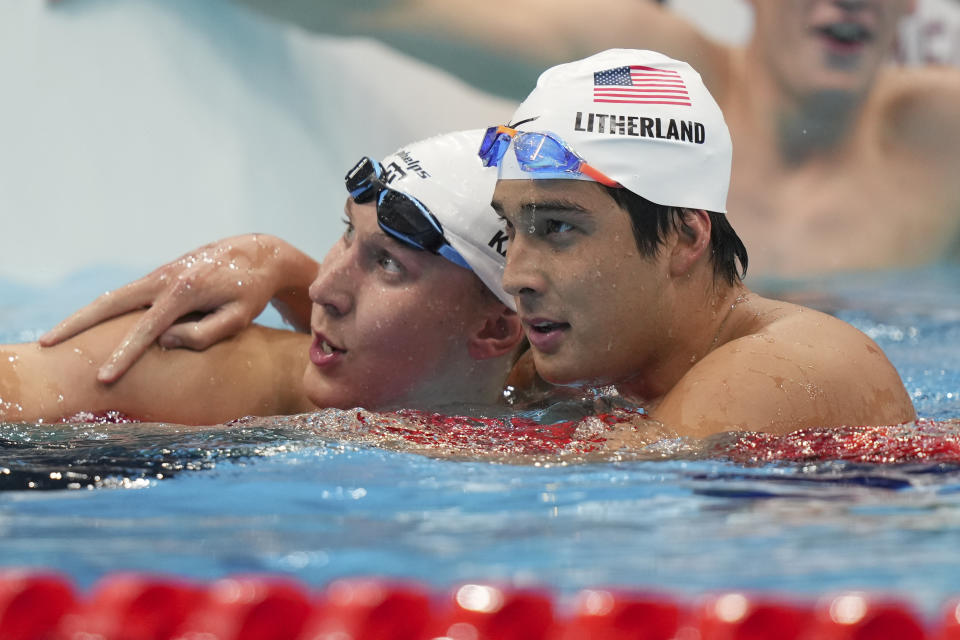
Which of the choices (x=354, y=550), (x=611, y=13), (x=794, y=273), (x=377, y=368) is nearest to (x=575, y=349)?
(x=377, y=368)

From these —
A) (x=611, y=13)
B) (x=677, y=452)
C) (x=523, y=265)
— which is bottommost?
(x=677, y=452)

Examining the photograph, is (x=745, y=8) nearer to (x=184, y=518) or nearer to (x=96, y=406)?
(x=96, y=406)

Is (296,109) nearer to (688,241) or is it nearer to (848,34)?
(848,34)

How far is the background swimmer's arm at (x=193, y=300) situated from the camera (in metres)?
2.78

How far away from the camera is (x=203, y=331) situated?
2.80 m

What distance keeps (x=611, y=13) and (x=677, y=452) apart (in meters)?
5.78

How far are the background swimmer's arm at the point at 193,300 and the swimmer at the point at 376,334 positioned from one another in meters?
0.02

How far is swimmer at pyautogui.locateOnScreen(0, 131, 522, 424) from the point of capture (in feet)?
8.99

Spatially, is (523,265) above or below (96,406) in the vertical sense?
above

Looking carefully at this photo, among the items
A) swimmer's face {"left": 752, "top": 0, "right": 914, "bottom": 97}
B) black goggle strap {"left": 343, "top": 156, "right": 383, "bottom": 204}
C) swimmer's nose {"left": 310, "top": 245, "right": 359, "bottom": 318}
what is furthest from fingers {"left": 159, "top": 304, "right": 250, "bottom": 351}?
swimmer's face {"left": 752, "top": 0, "right": 914, "bottom": 97}

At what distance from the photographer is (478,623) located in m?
1.48

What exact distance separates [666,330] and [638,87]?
1.72ft

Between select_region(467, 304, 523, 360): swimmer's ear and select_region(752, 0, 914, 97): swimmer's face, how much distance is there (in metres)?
5.08

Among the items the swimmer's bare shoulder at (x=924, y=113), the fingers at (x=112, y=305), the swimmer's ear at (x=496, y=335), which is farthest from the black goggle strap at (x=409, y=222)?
the swimmer's bare shoulder at (x=924, y=113)
